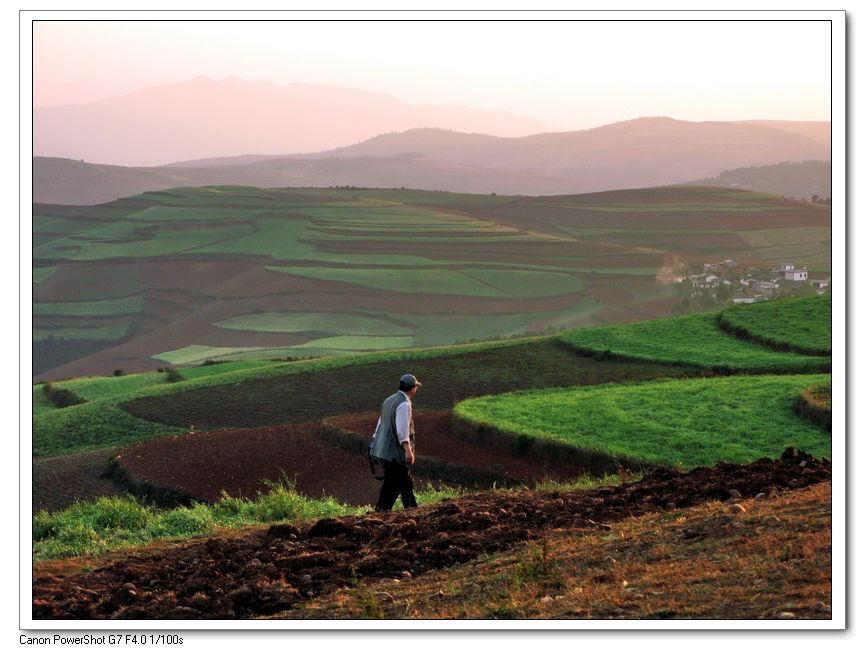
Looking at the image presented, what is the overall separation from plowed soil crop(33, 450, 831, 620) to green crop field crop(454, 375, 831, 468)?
23.6 feet

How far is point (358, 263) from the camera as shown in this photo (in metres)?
108

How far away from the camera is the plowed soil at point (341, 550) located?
34.2ft

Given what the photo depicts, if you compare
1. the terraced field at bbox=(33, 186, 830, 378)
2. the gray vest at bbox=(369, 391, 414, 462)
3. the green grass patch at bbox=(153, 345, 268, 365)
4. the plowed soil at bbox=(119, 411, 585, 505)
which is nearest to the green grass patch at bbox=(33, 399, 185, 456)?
the plowed soil at bbox=(119, 411, 585, 505)

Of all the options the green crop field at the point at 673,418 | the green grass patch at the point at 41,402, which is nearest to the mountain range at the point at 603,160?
the green grass patch at the point at 41,402

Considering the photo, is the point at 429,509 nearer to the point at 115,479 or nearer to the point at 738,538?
the point at 738,538

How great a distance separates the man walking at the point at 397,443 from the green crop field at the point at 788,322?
2567cm

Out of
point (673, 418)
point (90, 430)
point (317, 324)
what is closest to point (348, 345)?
point (317, 324)

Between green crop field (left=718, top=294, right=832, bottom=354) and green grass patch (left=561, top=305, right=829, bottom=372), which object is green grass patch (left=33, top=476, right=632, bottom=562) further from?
green crop field (left=718, top=294, right=832, bottom=354)

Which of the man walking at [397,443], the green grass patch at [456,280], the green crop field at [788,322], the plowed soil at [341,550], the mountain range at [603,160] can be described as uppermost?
the mountain range at [603,160]

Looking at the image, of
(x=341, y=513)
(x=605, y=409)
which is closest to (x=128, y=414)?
(x=605, y=409)

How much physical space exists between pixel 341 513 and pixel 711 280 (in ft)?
279

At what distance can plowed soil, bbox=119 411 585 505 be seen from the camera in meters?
22.5

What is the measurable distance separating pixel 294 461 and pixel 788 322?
2375cm

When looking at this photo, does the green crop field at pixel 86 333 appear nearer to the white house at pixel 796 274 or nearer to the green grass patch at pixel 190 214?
the green grass patch at pixel 190 214
